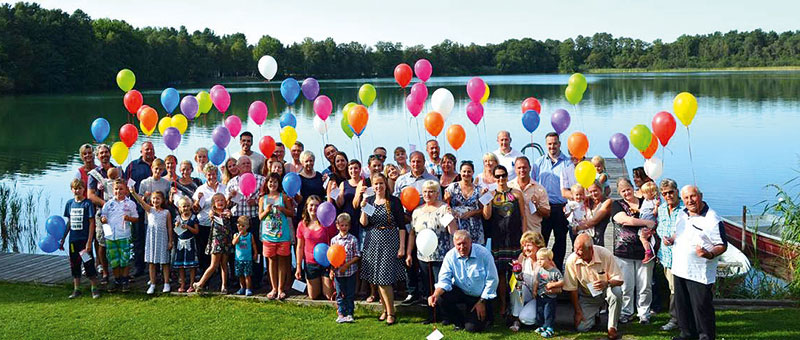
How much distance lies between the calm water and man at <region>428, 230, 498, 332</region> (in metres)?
6.86

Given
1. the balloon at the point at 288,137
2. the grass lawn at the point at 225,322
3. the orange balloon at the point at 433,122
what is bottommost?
the grass lawn at the point at 225,322

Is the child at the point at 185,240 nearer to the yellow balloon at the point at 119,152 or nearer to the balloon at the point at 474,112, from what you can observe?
the yellow balloon at the point at 119,152

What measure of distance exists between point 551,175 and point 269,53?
68.9 metres

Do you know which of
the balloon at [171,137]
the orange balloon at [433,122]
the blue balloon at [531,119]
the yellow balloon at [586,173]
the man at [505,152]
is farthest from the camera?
the blue balloon at [531,119]

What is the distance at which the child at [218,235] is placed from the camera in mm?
6980

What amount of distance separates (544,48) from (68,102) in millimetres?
73412

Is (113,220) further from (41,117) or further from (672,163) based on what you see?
(41,117)

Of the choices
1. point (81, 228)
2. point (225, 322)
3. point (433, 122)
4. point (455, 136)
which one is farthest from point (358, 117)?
point (81, 228)

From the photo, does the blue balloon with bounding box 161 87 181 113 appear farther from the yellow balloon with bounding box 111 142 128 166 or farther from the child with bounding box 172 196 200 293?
the child with bounding box 172 196 200 293

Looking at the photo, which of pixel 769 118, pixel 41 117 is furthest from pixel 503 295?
pixel 41 117

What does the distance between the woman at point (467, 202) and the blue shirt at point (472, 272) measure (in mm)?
317

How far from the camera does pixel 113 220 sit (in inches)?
283

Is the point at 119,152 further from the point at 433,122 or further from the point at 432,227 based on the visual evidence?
the point at 432,227

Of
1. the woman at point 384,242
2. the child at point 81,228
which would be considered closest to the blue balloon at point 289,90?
the child at point 81,228
